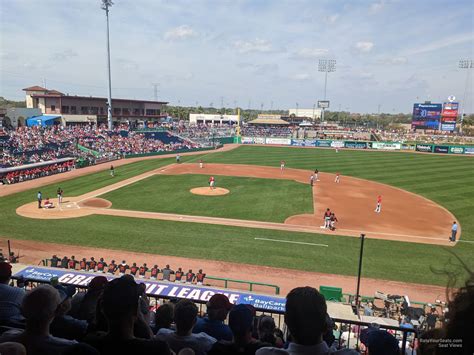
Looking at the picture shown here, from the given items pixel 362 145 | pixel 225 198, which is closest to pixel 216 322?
pixel 225 198

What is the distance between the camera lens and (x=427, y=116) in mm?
95438

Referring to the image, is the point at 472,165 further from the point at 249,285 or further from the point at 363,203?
the point at 249,285

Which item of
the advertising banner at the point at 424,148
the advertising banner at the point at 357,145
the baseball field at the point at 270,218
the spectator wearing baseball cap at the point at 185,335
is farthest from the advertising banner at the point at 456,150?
Result: the spectator wearing baseball cap at the point at 185,335

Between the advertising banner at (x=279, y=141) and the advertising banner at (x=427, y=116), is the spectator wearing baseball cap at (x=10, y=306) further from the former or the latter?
the advertising banner at (x=427, y=116)

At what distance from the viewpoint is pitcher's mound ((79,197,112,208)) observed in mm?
27947

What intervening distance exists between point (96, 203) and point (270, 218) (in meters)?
13.6

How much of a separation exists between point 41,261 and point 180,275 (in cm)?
720

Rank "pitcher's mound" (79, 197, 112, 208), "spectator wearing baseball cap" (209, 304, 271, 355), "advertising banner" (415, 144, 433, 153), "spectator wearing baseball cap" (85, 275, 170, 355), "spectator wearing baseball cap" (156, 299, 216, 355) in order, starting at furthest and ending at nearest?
"advertising banner" (415, 144, 433, 153) < "pitcher's mound" (79, 197, 112, 208) < "spectator wearing baseball cap" (156, 299, 216, 355) < "spectator wearing baseball cap" (209, 304, 271, 355) < "spectator wearing baseball cap" (85, 275, 170, 355)

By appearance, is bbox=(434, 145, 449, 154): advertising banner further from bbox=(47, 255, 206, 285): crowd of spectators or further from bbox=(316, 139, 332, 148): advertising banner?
bbox=(47, 255, 206, 285): crowd of spectators

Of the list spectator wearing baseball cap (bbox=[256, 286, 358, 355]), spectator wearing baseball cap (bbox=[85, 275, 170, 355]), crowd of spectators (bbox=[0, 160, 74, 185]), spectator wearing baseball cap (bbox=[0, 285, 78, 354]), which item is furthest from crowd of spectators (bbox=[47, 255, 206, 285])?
crowd of spectators (bbox=[0, 160, 74, 185])

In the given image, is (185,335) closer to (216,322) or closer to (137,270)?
(216,322)

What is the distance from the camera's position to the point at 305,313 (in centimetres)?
290

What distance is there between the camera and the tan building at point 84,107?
70.5 m

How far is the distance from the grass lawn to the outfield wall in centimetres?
4106
